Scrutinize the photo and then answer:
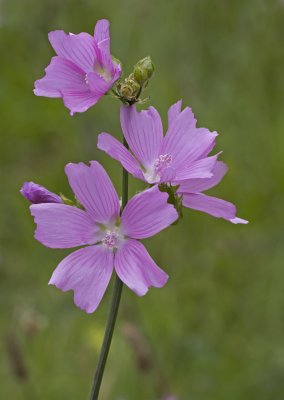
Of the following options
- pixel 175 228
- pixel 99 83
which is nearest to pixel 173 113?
pixel 99 83

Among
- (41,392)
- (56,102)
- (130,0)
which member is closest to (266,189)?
(56,102)

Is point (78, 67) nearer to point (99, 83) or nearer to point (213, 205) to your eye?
point (99, 83)

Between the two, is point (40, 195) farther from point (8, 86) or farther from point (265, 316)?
point (8, 86)

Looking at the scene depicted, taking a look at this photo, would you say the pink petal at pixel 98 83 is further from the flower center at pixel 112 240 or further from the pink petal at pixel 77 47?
the flower center at pixel 112 240

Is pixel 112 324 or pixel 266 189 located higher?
pixel 266 189

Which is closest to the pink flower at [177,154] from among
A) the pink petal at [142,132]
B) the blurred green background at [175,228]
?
the pink petal at [142,132]

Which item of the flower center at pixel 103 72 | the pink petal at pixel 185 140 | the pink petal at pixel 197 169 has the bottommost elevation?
the pink petal at pixel 197 169
